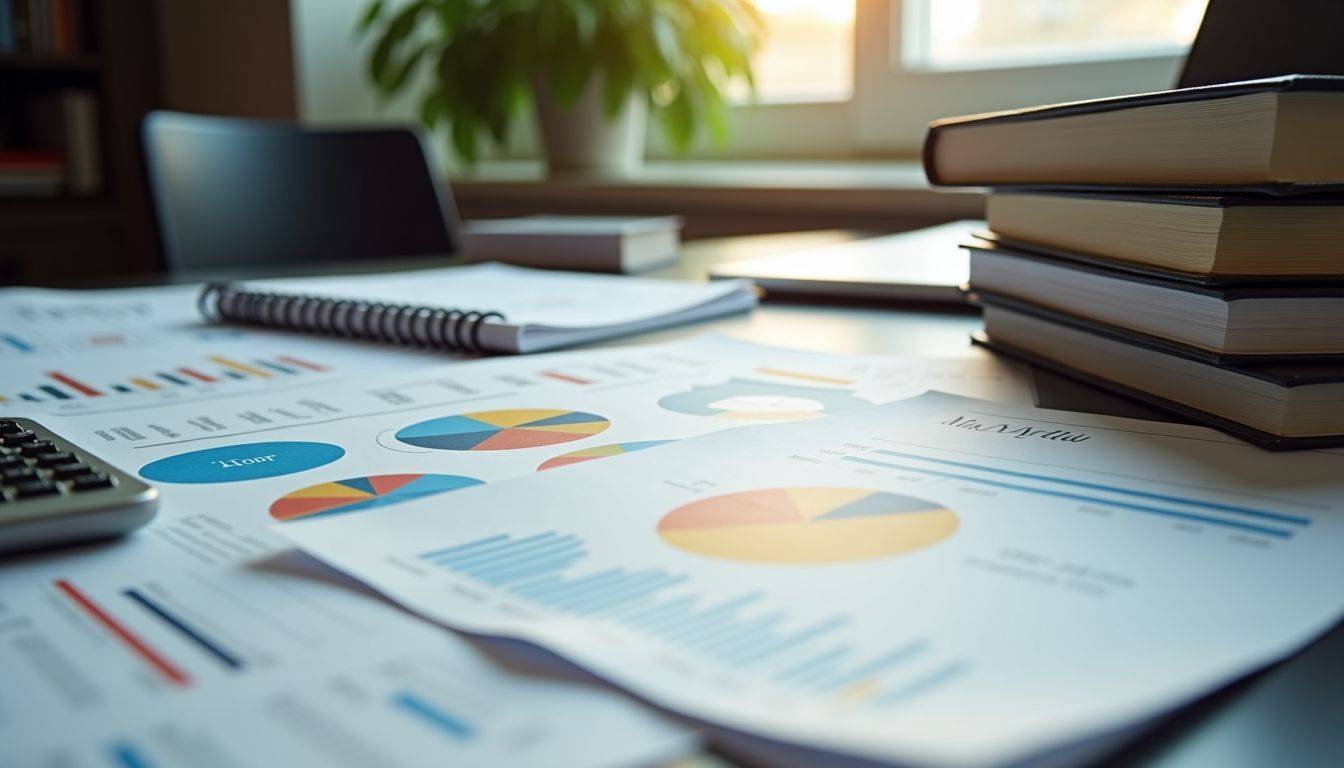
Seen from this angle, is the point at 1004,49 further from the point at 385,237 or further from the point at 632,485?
the point at 632,485

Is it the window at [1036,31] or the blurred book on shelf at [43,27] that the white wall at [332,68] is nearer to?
the blurred book on shelf at [43,27]

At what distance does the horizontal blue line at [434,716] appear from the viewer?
0.77 feet

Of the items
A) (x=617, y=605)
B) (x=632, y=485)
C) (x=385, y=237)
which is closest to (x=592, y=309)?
(x=632, y=485)

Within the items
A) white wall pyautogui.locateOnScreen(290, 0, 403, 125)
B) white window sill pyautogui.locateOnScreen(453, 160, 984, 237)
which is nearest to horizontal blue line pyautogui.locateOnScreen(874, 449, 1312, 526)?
white window sill pyautogui.locateOnScreen(453, 160, 984, 237)

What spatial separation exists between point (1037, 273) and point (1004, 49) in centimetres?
144

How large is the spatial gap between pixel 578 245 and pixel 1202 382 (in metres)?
0.75

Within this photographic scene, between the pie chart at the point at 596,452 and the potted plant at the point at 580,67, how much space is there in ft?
4.82

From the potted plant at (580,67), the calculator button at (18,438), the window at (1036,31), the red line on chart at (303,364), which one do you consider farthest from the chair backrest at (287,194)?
the calculator button at (18,438)

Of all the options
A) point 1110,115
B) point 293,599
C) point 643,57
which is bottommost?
point 293,599

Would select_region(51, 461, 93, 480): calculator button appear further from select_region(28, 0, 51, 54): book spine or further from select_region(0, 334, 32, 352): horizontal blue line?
select_region(28, 0, 51, 54): book spine

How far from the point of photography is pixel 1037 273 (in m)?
0.63

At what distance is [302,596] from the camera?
0.31m

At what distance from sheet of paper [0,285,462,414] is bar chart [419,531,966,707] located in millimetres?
326

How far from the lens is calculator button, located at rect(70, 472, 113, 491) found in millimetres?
365
